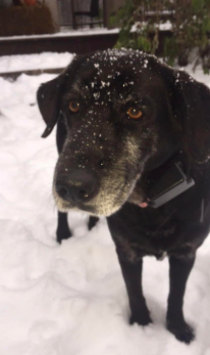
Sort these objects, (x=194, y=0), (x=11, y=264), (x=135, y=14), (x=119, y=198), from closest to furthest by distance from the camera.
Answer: (x=119, y=198), (x=11, y=264), (x=194, y=0), (x=135, y=14)

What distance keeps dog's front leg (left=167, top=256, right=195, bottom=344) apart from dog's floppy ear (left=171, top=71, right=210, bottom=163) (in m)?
0.52

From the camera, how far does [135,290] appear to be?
1.46 m

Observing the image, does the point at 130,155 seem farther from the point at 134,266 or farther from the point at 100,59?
the point at 134,266

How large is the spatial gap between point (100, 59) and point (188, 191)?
0.62 meters

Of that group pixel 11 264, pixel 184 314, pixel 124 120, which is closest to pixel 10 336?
pixel 11 264

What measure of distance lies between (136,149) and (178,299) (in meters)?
0.81

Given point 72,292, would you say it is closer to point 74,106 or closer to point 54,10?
point 74,106

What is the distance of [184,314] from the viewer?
1.59 m

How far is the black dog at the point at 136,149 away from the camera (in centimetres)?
100

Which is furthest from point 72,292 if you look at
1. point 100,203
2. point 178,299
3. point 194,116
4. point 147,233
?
point 194,116

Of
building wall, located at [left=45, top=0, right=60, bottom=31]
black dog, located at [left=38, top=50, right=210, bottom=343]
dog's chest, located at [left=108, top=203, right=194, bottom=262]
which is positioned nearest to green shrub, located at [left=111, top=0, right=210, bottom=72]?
building wall, located at [left=45, top=0, right=60, bottom=31]

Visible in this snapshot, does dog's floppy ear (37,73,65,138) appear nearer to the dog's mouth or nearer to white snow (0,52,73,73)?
the dog's mouth

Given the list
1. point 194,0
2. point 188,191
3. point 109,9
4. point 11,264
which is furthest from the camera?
point 109,9

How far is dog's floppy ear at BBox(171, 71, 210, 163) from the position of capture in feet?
3.43
